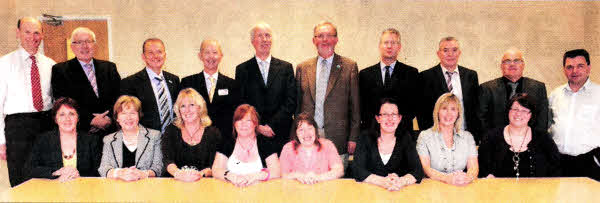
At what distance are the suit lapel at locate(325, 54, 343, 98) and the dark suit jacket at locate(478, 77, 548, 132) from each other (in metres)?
1.06

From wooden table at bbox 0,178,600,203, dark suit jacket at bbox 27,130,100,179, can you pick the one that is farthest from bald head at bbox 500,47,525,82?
dark suit jacket at bbox 27,130,100,179

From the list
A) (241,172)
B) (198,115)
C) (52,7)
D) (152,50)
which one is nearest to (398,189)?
(241,172)

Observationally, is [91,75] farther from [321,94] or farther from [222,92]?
[321,94]

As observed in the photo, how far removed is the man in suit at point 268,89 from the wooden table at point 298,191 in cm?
97

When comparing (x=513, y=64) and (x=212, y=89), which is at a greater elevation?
(x=513, y=64)

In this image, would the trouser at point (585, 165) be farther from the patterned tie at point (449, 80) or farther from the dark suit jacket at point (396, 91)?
the dark suit jacket at point (396, 91)

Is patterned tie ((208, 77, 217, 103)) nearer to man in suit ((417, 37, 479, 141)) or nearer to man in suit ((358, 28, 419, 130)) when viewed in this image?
man in suit ((358, 28, 419, 130))

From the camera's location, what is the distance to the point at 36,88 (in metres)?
3.16

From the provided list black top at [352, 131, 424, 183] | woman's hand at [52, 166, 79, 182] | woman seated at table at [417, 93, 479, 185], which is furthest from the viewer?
woman seated at table at [417, 93, 479, 185]

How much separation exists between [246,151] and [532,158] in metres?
1.69

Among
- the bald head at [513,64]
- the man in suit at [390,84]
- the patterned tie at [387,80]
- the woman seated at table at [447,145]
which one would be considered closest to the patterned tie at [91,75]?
the man in suit at [390,84]

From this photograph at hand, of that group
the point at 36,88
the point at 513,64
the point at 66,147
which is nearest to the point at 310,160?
the point at 66,147

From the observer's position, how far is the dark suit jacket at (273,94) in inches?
126

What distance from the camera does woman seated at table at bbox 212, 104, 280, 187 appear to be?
8.48ft
